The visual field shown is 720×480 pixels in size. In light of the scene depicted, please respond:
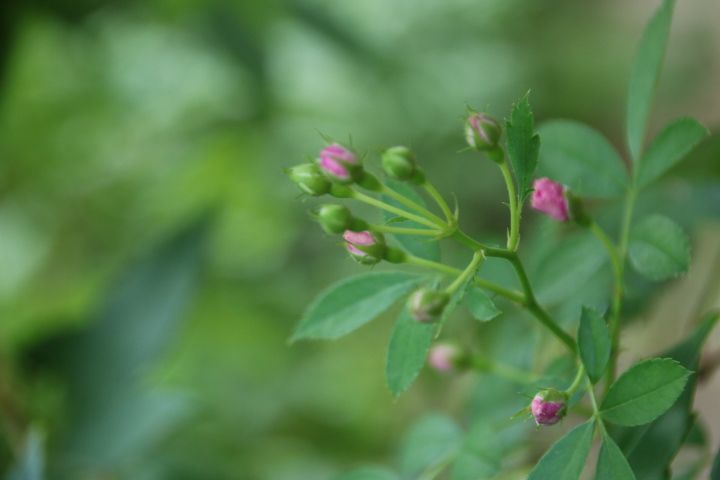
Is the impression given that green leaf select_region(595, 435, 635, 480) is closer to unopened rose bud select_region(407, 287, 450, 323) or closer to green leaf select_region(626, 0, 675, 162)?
unopened rose bud select_region(407, 287, 450, 323)

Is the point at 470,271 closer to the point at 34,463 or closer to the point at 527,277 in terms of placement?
the point at 527,277

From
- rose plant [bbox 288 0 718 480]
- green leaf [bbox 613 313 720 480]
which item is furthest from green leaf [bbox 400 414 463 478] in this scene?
green leaf [bbox 613 313 720 480]

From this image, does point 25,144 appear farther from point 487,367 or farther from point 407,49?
point 487,367

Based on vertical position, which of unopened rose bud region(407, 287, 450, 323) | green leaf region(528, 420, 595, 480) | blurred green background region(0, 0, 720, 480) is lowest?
blurred green background region(0, 0, 720, 480)

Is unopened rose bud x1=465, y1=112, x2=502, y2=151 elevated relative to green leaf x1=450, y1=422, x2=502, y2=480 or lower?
elevated

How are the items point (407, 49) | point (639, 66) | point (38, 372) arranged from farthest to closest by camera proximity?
1. point (407, 49)
2. point (38, 372)
3. point (639, 66)

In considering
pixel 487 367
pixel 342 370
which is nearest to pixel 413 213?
pixel 487 367

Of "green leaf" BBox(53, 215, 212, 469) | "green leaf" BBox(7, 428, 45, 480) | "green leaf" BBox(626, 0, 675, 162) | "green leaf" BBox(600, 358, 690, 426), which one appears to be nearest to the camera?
"green leaf" BBox(600, 358, 690, 426)
